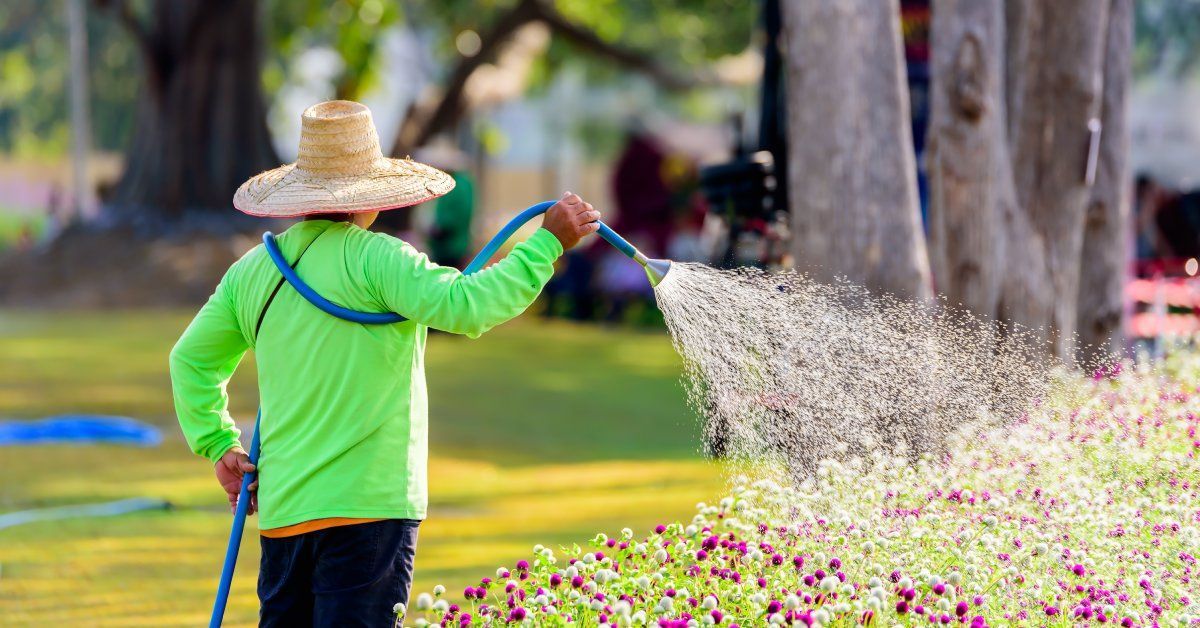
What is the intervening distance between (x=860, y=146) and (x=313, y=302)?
3.73 meters

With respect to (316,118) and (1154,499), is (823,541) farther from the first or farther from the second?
(316,118)

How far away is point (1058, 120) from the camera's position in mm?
8547

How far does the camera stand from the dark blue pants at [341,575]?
152 inches

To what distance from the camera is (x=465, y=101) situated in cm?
2562

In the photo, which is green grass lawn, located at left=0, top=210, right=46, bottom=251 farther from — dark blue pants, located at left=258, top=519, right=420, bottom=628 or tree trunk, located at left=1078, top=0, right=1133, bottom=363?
dark blue pants, located at left=258, top=519, right=420, bottom=628

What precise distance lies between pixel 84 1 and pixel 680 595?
4641cm

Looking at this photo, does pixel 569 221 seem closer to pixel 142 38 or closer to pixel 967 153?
pixel 967 153

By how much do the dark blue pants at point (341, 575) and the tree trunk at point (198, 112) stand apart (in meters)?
21.8

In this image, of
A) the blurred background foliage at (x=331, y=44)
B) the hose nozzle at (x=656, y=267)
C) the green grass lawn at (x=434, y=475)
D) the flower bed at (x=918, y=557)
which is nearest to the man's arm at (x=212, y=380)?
the flower bed at (x=918, y=557)

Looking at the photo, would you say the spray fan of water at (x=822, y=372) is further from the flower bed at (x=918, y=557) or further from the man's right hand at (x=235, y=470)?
the man's right hand at (x=235, y=470)

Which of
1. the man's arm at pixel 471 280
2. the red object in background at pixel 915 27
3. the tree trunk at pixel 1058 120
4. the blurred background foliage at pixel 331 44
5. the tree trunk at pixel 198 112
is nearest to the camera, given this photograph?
the man's arm at pixel 471 280

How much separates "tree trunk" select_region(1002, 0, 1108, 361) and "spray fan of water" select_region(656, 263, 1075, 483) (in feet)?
5.92

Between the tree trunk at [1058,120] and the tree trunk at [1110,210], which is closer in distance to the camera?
the tree trunk at [1058,120]

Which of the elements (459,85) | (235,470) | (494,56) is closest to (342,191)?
(235,470)
